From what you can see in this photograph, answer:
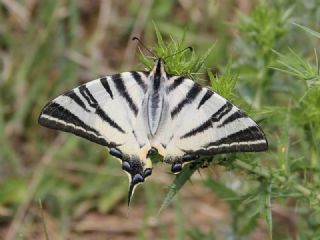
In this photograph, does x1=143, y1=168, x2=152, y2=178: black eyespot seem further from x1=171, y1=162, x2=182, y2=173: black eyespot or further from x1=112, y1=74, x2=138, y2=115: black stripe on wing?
x1=112, y1=74, x2=138, y2=115: black stripe on wing

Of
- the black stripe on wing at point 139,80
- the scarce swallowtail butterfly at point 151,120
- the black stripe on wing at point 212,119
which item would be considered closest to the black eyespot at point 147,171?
the scarce swallowtail butterfly at point 151,120

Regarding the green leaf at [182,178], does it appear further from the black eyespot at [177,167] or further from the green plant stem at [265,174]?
the green plant stem at [265,174]

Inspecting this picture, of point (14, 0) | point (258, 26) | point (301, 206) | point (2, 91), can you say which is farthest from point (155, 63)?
point (14, 0)

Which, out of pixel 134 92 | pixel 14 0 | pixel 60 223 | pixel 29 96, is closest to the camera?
pixel 134 92

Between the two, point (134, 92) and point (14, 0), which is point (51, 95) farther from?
point (134, 92)

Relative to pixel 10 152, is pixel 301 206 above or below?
below

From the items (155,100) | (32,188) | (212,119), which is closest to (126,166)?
(155,100)

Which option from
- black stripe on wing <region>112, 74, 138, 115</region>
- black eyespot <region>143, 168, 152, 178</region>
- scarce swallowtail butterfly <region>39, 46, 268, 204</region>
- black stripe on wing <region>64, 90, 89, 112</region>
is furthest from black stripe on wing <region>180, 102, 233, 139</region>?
black stripe on wing <region>64, 90, 89, 112</region>

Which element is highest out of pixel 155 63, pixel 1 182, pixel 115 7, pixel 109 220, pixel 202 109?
pixel 115 7
